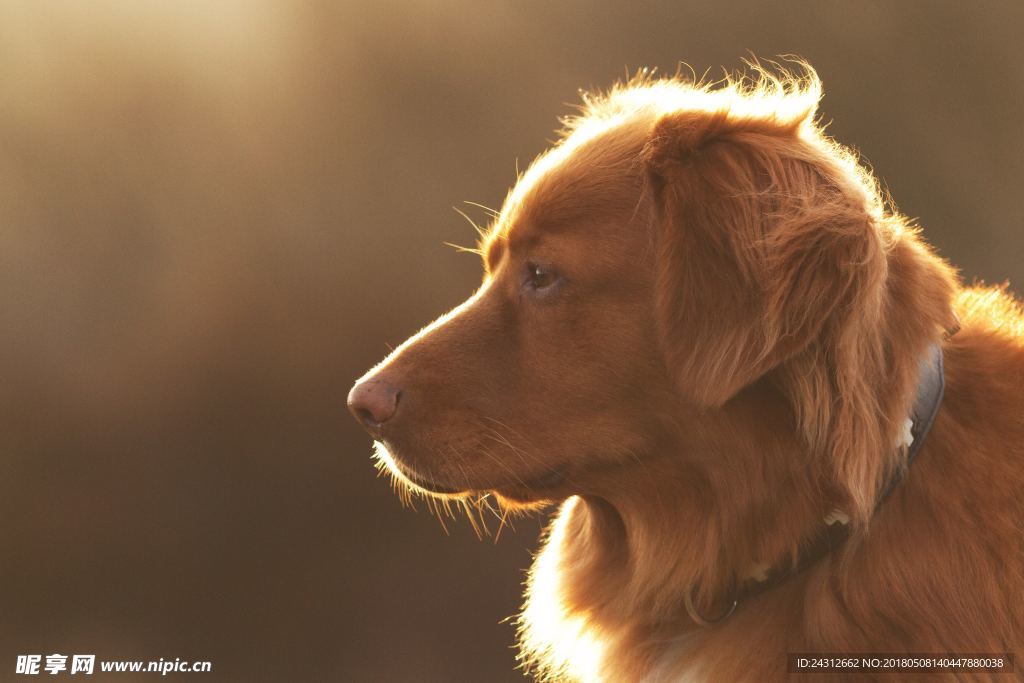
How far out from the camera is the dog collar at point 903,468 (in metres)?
1.83

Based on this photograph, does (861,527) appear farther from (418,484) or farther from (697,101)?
(697,101)

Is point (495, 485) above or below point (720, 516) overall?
above

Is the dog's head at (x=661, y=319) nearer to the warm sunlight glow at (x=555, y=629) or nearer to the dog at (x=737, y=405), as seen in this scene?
the dog at (x=737, y=405)

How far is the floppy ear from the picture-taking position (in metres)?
1.78

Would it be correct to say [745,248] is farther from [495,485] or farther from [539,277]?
[495,485]

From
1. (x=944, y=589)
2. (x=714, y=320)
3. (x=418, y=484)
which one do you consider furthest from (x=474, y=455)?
(x=944, y=589)

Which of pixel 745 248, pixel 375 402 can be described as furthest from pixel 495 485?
pixel 745 248

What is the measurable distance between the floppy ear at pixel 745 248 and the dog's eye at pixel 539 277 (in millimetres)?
228

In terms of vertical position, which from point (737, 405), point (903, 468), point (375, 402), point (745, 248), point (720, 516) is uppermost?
point (375, 402)

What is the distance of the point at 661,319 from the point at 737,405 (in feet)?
0.73

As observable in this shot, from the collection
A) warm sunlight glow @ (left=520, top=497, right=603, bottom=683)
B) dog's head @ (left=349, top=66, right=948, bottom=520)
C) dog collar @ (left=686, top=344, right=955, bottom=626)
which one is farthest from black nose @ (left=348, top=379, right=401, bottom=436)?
dog collar @ (left=686, top=344, right=955, bottom=626)

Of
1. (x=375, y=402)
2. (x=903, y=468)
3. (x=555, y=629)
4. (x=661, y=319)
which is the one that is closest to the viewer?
(x=903, y=468)

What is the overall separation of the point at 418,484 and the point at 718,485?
0.63 m

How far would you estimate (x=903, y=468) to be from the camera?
1821 millimetres
